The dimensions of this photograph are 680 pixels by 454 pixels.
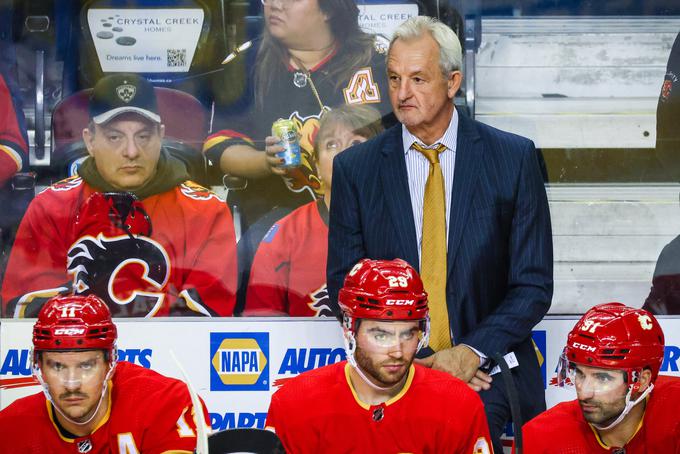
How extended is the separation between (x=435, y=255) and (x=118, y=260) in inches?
49.9

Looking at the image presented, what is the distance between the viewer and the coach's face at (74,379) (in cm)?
368

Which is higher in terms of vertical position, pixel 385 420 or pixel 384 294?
pixel 384 294

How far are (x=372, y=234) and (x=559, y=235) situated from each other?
939 mm

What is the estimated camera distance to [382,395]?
144 inches

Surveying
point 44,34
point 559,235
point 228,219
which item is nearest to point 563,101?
point 559,235

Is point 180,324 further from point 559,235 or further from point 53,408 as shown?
point 559,235

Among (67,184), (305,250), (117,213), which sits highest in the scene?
(67,184)

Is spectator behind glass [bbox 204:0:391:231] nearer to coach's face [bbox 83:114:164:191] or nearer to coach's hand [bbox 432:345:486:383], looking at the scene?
coach's face [bbox 83:114:164:191]

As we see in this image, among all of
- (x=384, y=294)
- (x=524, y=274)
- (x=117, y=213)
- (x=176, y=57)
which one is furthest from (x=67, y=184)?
(x=524, y=274)

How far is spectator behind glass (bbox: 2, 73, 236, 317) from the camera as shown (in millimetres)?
4703

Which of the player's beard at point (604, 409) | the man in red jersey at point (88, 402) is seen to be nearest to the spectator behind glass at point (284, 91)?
the man in red jersey at point (88, 402)

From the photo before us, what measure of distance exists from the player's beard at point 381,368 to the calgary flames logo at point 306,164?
4.02 feet

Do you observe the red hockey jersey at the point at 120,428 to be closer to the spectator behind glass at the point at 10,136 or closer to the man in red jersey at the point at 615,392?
the man in red jersey at the point at 615,392

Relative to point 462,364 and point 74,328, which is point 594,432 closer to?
point 462,364
